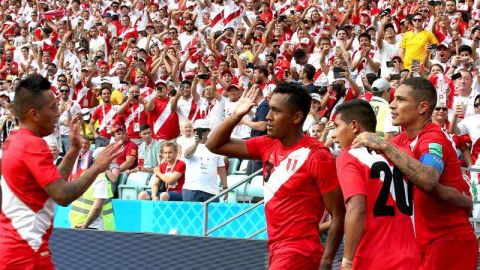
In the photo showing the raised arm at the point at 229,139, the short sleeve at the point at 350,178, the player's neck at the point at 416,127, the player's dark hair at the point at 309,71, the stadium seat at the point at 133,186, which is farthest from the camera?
the player's dark hair at the point at 309,71

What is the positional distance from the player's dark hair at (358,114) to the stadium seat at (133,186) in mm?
9349

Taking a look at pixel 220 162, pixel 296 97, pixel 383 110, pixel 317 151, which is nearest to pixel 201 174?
pixel 220 162

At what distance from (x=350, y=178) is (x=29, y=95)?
2.03 meters

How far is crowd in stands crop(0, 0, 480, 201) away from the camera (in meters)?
14.5

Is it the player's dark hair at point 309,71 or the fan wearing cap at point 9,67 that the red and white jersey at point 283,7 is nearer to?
the fan wearing cap at point 9,67

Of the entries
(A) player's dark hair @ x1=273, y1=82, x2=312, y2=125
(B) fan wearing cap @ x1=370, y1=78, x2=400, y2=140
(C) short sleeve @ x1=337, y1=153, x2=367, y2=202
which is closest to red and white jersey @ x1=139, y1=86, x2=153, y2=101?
(B) fan wearing cap @ x1=370, y1=78, x2=400, y2=140

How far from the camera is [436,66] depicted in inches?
593

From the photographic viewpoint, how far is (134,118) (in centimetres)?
1869

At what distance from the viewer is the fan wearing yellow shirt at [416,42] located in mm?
17500

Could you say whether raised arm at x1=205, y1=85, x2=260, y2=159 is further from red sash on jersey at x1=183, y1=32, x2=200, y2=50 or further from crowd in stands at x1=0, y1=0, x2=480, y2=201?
red sash on jersey at x1=183, y1=32, x2=200, y2=50

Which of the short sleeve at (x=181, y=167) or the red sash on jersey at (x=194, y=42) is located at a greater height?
the red sash on jersey at (x=194, y=42)

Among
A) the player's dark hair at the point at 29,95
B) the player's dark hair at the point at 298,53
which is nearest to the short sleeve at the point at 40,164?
the player's dark hair at the point at 29,95

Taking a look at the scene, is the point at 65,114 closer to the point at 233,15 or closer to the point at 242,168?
the point at 233,15

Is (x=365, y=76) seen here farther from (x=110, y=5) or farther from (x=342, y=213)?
(x=110, y=5)
